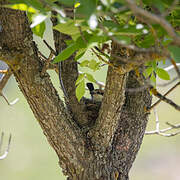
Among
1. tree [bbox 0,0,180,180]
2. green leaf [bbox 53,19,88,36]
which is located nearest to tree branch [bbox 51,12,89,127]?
tree [bbox 0,0,180,180]

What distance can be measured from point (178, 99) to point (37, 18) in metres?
6.99

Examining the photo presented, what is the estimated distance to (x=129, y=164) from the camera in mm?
2354

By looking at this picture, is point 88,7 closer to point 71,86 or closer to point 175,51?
point 175,51

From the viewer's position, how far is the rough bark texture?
→ 6.70 ft

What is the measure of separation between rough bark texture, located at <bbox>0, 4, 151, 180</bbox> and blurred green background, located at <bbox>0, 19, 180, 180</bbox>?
5406 mm

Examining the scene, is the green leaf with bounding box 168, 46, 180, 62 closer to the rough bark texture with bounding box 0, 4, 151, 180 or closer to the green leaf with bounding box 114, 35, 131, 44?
the green leaf with bounding box 114, 35, 131, 44

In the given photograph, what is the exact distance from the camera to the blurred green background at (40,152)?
26.9 ft

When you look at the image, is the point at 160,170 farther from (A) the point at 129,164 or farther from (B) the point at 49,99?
(B) the point at 49,99

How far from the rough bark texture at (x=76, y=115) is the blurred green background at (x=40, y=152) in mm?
5406

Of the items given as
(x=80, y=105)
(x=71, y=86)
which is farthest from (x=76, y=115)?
(x=71, y=86)

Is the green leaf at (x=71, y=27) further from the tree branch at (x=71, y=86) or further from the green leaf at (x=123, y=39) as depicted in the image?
the tree branch at (x=71, y=86)

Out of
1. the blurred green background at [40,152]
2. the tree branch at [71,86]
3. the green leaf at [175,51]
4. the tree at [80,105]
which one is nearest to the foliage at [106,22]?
the green leaf at [175,51]

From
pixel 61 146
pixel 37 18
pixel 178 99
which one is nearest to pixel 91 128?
pixel 61 146

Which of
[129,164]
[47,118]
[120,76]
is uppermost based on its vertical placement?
[120,76]
